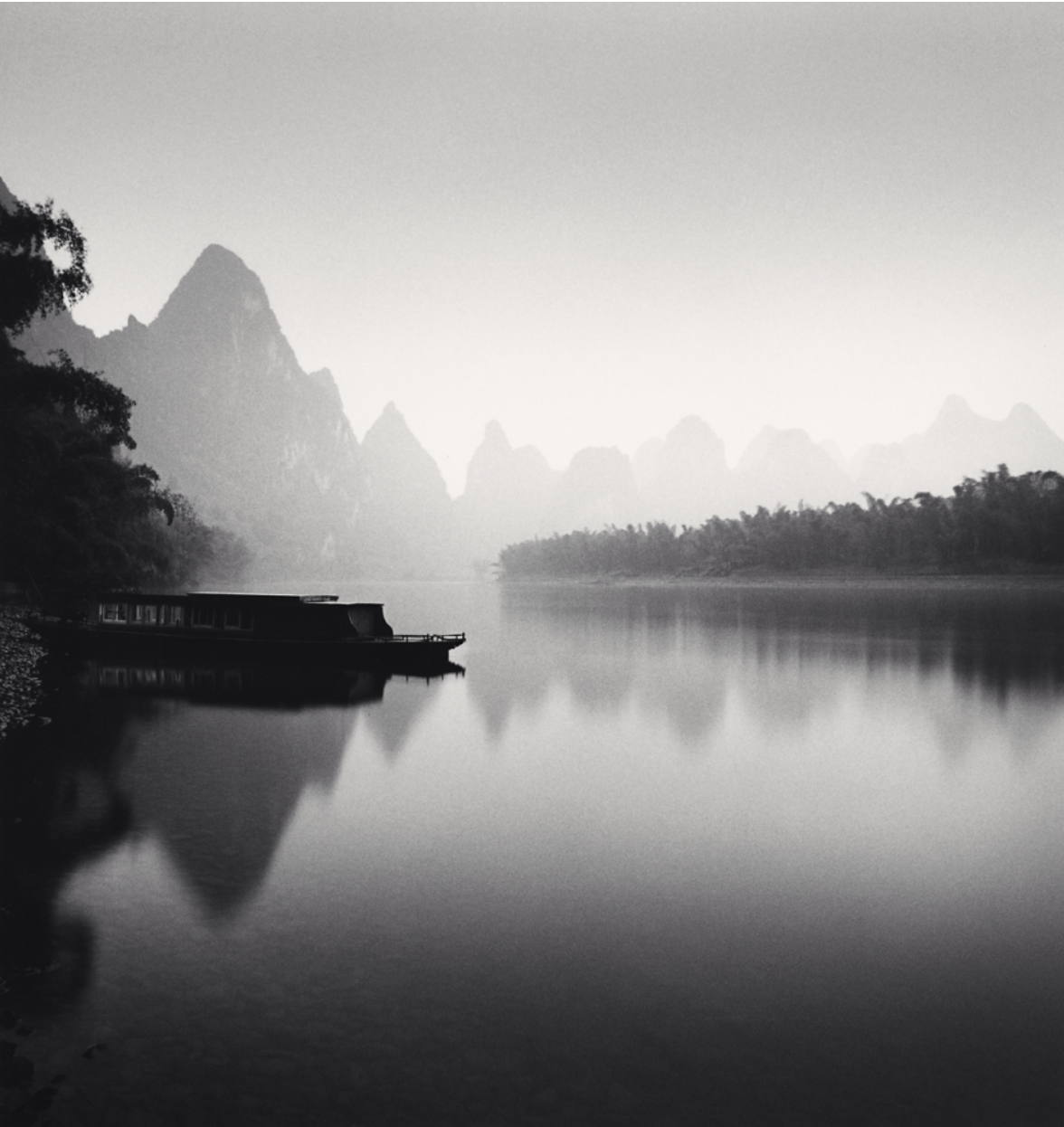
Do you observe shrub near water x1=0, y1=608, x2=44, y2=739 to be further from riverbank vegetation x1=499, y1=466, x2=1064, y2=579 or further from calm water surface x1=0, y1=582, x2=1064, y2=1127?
riverbank vegetation x1=499, y1=466, x2=1064, y2=579

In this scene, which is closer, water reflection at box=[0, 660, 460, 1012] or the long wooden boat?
water reflection at box=[0, 660, 460, 1012]

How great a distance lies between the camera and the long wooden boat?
38344 mm

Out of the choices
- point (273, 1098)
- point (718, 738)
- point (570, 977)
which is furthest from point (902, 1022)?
point (718, 738)

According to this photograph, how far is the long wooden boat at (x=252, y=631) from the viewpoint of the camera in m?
38.3

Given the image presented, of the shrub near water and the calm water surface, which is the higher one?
the shrub near water

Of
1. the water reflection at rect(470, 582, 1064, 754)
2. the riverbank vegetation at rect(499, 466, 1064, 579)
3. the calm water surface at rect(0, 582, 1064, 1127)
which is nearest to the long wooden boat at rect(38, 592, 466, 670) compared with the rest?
the water reflection at rect(470, 582, 1064, 754)

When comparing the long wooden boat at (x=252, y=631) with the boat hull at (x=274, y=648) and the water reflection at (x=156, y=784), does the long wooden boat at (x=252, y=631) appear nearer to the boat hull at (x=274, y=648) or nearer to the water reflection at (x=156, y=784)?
the boat hull at (x=274, y=648)

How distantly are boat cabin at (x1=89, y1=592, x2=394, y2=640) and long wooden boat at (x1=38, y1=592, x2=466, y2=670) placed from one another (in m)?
0.04

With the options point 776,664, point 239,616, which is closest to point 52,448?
point 239,616

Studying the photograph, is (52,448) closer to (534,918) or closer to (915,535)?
(534,918)

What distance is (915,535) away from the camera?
133000 millimetres

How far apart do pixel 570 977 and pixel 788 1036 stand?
249 cm

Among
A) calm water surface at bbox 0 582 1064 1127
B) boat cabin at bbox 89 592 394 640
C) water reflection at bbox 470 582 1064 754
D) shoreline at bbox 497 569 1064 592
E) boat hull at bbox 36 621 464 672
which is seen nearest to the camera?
calm water surface at bbox 0 582 1064 1127

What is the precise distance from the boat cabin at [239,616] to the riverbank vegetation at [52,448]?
9.15 feet
